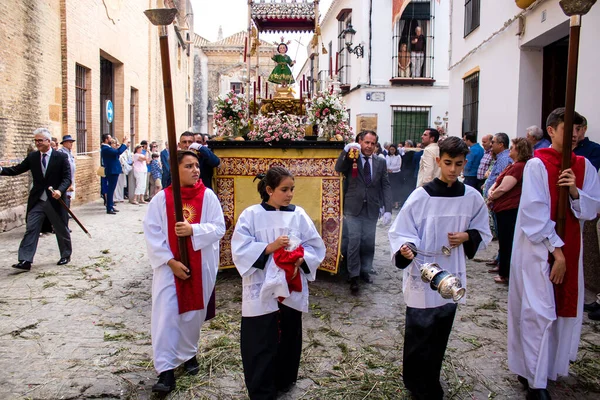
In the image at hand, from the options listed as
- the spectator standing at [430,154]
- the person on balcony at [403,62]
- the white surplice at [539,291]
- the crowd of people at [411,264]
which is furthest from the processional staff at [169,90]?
the person on balcony at [403,62]

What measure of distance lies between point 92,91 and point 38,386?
12296 millimetres

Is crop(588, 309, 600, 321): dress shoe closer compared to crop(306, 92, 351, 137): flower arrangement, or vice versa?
crop(588, 309, 600, 321): dress shoe

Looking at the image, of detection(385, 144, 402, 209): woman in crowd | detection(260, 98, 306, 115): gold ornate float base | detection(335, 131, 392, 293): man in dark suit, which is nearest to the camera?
detection(335, 131, 392, 293): man in dark suit

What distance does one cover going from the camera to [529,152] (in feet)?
20.2

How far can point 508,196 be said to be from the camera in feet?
20.9

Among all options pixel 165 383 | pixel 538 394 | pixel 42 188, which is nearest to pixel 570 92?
pixel 538 394

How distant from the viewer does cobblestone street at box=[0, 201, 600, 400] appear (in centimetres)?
374

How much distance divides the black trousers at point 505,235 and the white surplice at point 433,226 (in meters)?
3.21

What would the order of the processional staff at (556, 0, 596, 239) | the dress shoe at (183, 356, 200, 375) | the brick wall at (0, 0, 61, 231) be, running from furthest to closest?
the brick wall at (0, 0, 61, 231)
the dress shoe at (183, 356, 200, 375)
the processional staff at (556, 0, 596, 239)

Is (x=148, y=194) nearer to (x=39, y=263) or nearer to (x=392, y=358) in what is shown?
(x=39, y=263)

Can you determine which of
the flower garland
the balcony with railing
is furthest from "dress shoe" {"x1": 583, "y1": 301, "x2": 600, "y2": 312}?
the balcony with railing

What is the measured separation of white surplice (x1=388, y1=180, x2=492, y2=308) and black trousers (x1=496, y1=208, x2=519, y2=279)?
10.5ft

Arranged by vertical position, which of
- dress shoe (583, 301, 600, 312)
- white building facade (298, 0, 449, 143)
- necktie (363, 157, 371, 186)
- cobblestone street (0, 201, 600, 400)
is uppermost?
white building facade (298, 0, 449, 143)

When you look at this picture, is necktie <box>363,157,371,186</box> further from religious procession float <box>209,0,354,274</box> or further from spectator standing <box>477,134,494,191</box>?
spectator standing <box>477,134,494,191</box>
